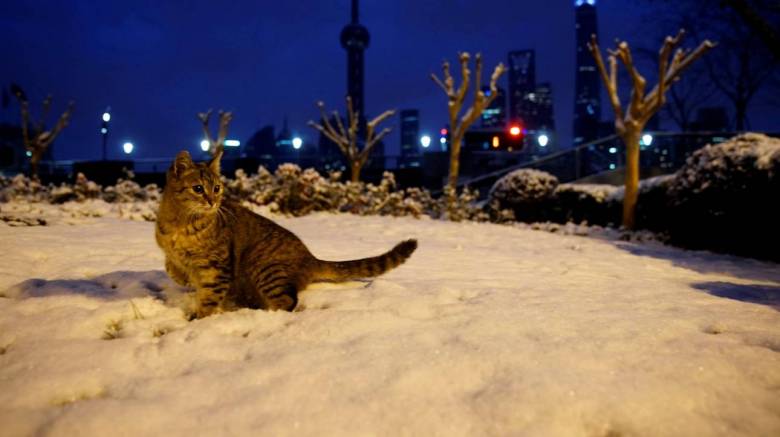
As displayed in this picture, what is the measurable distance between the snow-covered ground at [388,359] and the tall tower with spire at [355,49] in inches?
3424

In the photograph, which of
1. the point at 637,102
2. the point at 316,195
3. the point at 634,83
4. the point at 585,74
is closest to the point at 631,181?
the point at 637,102

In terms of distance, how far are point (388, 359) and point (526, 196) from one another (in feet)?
39.7

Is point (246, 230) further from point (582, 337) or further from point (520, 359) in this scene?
point (582, 337)

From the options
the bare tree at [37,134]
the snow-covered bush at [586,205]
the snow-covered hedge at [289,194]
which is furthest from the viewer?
the bare tree at [37,134]

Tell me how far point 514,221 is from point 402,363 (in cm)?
1199

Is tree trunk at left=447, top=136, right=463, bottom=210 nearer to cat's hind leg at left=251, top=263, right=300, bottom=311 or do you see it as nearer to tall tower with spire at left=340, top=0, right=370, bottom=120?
cat's hind leg at left=251, top=263, right=300, bottom=311

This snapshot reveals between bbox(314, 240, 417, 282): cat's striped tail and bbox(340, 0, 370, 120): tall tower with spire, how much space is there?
8675cm

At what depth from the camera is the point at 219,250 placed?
318 cm

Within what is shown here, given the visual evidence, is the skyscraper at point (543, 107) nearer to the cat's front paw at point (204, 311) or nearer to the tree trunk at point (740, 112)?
the tree trunk at point (740, 112)

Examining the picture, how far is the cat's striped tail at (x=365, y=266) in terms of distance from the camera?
356 cm

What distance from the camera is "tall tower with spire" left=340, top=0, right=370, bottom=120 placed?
14212 centimetres

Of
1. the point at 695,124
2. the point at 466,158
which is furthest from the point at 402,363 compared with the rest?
the point at 695,124

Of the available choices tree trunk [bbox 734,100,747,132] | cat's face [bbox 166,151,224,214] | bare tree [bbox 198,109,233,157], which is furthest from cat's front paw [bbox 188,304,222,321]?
tree trunk [bbox 734,100,747,132]

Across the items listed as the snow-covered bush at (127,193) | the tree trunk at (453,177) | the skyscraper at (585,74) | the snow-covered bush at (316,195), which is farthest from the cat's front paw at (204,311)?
the skyscraper at (585,74)
